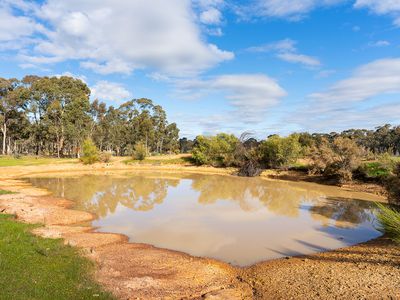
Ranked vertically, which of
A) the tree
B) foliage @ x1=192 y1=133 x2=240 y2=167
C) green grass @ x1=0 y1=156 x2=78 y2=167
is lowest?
green grass @ x1=0 y1=156 x2=78 y2=167

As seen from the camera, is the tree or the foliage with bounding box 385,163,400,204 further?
the tree

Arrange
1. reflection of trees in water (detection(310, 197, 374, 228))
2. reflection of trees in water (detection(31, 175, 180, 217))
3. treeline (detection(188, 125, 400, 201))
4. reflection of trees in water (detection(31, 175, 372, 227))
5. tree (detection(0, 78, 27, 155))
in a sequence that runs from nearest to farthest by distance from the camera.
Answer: reflection of trees in water (detection(310, 197, 374, 228))
reflection of trees in water (detection(31, 175, 372, 227))
reflection of trees in water (detection(31, 175, 180, 217))
treeline (detection(188, 125, 400, 201))
tree (detection(0, 78, 27, 155))

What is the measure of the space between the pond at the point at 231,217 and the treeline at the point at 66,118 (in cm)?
3132

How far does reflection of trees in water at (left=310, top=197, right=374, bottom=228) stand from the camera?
669 inches

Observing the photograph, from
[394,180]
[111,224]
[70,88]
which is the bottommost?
[111,224]

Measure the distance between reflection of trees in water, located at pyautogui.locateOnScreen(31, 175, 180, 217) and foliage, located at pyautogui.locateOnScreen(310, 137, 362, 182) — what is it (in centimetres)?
1496

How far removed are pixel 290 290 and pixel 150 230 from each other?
7939mm

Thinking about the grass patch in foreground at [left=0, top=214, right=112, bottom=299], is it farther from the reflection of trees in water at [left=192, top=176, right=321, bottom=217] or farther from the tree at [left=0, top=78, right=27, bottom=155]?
the tree at [left=0, top=78, right=27, bottom=155]

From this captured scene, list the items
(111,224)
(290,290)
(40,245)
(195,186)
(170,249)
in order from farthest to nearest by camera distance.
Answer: (195,186), (111,224), (170,249), (40,245), (290,290)

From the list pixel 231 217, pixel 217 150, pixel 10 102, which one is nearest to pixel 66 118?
pixel 10 102

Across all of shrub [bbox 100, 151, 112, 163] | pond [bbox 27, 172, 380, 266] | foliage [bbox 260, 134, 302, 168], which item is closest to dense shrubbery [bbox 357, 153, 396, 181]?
pond [bbox 27, 172, 380, 266]

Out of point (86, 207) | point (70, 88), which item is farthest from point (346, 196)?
point (70, 88)

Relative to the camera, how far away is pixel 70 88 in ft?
205

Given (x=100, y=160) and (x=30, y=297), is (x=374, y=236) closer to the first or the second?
(x=30, y=297)
